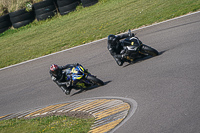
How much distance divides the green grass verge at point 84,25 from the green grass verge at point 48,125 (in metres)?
7.83

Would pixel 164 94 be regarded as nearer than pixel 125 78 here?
Yes

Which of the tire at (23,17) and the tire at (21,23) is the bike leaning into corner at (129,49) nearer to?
the tire at (23,17)

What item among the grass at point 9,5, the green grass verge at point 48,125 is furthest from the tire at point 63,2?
the green grass verge at point 48,125

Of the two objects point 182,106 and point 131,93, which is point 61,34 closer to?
point 131,93

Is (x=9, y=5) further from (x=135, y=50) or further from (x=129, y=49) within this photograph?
(x=135, y=50)

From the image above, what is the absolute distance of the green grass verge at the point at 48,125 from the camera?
7422mm

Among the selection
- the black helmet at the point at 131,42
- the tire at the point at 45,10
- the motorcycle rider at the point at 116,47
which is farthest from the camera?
the tire at the point at 45,10

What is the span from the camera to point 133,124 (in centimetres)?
659

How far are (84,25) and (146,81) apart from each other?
1198cm

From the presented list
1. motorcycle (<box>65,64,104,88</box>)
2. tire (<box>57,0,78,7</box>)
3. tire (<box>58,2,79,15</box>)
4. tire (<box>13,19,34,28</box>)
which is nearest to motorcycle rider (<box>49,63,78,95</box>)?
motorcycle (<box>65,64,104,88</box>)

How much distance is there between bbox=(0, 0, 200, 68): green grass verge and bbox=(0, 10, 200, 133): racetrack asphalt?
142 cm

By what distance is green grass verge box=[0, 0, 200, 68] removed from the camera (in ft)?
53.7

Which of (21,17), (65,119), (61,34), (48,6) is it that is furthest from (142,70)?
(21,17)

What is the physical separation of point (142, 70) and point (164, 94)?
95.0 inches
